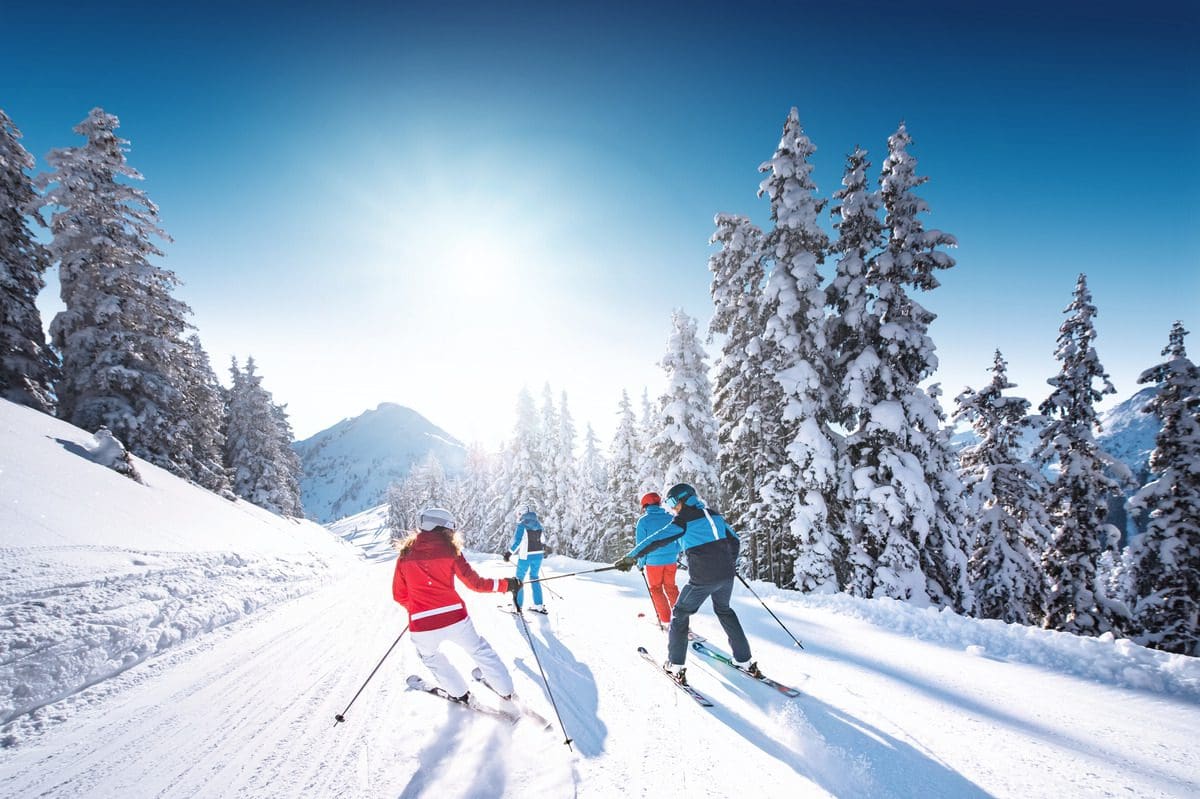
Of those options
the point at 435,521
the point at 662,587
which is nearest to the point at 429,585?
the point at 435,521

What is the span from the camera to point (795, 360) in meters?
14.3

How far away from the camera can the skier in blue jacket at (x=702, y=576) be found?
542 cm

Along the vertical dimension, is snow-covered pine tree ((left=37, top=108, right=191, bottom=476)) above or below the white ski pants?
above

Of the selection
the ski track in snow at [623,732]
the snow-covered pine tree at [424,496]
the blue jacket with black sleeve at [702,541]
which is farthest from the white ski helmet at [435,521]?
the snow-covered pine tree at [424,496]

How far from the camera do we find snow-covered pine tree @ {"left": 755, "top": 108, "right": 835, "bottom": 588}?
13422 mm

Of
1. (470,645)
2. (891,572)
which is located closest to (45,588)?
(470,645)

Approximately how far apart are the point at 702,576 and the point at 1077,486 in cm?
1763

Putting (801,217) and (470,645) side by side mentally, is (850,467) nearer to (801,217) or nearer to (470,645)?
(801,217)

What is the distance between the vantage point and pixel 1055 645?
5949 millimetres

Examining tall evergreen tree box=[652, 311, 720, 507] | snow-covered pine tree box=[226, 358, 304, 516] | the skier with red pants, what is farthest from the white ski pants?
snow-covered pine tree box=[226, 358, 304, 516]

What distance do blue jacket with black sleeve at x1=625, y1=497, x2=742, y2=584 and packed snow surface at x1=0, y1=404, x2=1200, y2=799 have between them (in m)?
1.33

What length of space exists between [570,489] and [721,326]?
20.5 metres

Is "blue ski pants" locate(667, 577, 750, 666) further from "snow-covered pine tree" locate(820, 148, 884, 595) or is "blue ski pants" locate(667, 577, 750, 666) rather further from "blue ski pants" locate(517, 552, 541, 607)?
"snow-covered pine tree" locate(820, 148, 884, 595)

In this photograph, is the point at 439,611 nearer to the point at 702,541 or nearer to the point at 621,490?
the point at 702,541
